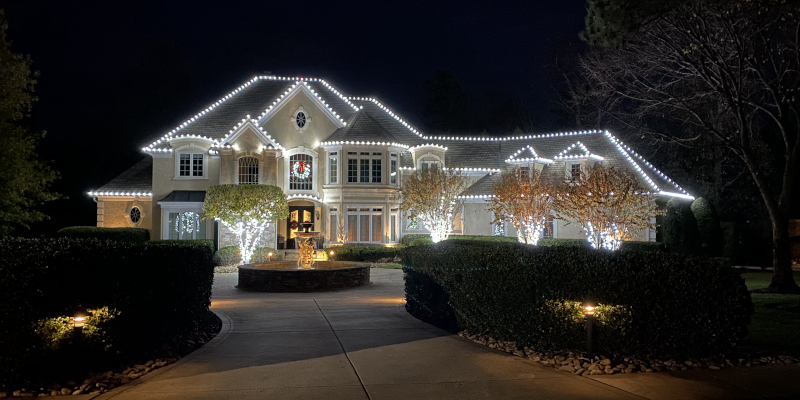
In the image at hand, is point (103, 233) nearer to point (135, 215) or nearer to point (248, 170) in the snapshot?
point (135, 215)

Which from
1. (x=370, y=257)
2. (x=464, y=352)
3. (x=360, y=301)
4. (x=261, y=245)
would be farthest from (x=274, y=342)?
(x=261, y=245)

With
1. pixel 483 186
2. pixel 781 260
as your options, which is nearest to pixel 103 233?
pixel 483 186

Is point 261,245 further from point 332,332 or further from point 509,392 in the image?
point 509,392

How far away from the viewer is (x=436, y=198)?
29.5 meters

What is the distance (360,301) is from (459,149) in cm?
2231

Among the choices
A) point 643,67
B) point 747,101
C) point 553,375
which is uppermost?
point 643,67

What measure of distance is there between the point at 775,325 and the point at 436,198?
1837 cm

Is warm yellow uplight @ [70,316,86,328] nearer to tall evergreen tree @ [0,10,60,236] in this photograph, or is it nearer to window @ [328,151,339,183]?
tall evergreen tree @ [0,10,60,236]

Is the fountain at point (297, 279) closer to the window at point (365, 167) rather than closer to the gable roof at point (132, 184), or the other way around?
the window at point (365, 167)

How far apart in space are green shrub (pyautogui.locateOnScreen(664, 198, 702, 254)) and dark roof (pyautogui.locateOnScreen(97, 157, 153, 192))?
1003 inches

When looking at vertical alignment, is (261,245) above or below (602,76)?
below

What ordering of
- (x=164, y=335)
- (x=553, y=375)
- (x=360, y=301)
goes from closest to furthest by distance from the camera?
(x=553, y=375)
(x=164, y=335)
(x=360, y=301)

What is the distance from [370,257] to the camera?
29.2 m

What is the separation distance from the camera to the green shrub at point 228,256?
26781 mm
